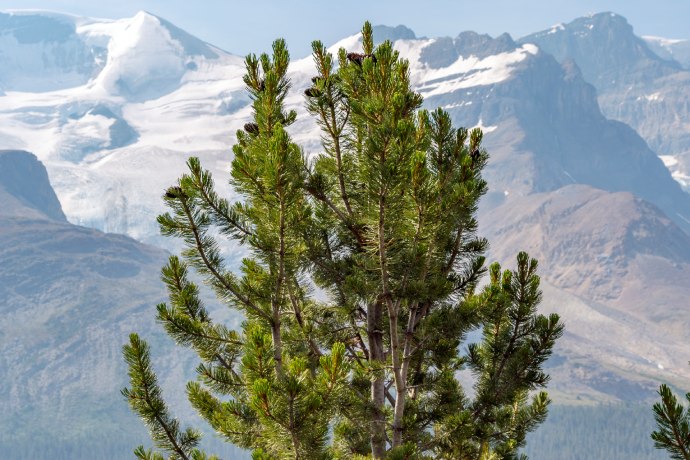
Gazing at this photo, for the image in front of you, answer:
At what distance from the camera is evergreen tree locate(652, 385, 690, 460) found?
1039 centimetres

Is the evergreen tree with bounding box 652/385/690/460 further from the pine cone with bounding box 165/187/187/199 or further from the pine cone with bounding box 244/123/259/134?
the pine cone with bounding box 244/123/259/134

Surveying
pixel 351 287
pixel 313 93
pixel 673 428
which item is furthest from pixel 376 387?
pixel 673 428

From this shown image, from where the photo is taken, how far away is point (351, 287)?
1538cm

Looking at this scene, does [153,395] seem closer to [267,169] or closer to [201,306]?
[201,306]

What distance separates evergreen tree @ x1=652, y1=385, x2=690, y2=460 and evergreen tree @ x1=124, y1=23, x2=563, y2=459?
Answer: 488cm

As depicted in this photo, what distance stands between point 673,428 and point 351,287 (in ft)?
21.5

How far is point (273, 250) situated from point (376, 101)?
332 centimetres

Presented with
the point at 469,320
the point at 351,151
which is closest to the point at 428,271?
the point at 469,320

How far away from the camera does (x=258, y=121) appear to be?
50.9 ft

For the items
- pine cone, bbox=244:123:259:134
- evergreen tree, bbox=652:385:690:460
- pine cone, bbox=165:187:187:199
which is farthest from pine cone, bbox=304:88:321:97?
evergreen tree, bbox=652:385:690:460

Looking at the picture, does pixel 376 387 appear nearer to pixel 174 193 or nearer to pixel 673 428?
pixel 174 193

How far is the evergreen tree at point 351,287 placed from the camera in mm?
13805

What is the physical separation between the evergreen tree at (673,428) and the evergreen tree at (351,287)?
4880 millimetres

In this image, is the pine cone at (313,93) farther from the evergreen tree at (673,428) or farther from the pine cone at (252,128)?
the evergreen tree at (673,428)
